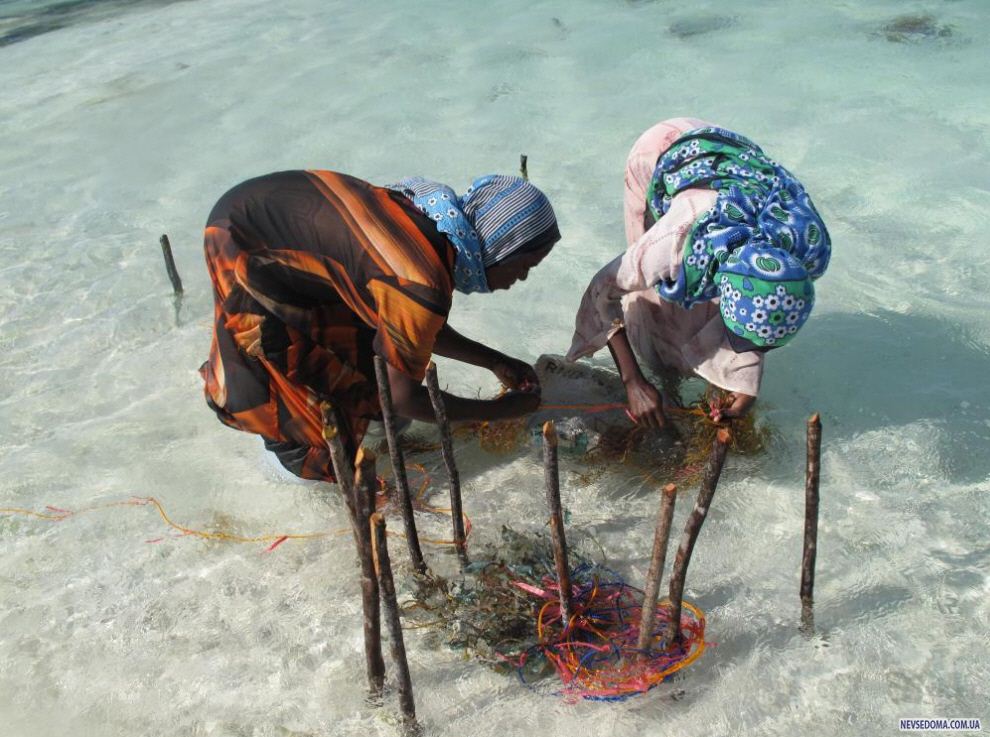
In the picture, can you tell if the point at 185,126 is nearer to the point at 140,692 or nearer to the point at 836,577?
the point at 140,692

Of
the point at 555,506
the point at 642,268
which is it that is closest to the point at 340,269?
the point at 555,506

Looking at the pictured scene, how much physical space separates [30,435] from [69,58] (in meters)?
5.83

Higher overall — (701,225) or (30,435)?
(701,225)

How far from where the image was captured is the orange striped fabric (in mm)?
2389

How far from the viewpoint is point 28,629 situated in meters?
2.75

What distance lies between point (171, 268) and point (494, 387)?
1747mm

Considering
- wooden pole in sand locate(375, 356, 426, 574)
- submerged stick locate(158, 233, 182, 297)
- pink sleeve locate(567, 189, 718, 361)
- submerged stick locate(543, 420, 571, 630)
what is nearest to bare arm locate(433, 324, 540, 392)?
pink sleeve locate(567, 189, 718, 361)

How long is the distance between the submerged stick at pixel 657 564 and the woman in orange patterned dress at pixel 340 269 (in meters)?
0.78

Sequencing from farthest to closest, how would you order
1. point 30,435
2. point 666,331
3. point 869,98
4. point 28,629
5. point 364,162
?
point 869,98 < point 364,162 < point 30,435 < point 666,331 < point 28,629

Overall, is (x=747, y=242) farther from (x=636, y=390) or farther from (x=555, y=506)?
(x=555, y=506)

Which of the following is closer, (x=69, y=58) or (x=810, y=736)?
(x=810, y=736)

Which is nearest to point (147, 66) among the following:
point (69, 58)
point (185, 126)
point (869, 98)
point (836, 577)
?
point (69, 58)

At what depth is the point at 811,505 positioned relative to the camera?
2.23 m

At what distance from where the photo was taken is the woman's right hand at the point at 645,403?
296cm
